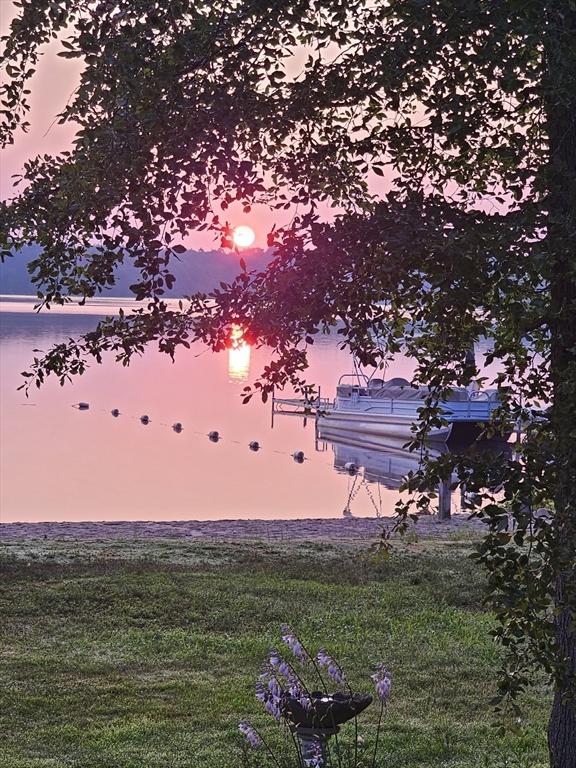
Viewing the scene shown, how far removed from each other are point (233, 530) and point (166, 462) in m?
17.5

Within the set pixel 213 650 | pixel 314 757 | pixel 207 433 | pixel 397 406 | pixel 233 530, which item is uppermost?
pixel 397 406

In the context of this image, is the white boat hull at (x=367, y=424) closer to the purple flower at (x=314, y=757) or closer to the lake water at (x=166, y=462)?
the lake water at (x=166, y=462)

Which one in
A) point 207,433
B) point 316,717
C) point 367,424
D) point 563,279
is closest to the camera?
point 563,279

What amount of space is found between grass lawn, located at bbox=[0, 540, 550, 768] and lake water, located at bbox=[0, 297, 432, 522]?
47.7 ft

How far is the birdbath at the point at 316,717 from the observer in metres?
4.92

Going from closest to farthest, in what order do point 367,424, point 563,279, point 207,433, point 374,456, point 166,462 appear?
point 563,279 < point 166,462 < point 374,456 < point 207,433 < point 367,424

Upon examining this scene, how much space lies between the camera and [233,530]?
19.6m

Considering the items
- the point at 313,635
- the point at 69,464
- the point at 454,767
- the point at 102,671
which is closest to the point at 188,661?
the point at 102,671

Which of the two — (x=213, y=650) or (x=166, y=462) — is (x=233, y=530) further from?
(x=166, y=462)

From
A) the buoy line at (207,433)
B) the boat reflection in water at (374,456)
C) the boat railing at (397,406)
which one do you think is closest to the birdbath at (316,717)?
the boat reflection in water at (374,456)

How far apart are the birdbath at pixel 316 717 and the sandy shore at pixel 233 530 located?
40.8 ft

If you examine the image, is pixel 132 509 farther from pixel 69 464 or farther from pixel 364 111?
pixel 364 111

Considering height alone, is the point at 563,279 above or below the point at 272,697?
above

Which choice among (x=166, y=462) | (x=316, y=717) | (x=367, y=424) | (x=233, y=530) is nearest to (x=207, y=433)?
(x=367, y=424)
